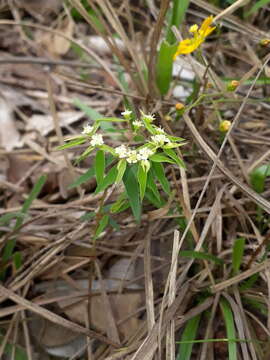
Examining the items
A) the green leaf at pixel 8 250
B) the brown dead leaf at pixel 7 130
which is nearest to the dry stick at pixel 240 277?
the green leaf at pixel 8 250

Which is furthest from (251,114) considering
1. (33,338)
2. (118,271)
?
(33,338)

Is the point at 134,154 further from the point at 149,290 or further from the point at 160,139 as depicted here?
the point at 149,290

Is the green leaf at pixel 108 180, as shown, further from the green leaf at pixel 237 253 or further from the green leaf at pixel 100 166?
the green leaf at pixel 237 253

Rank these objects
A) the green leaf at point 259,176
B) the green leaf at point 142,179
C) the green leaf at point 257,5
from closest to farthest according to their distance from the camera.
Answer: the green leaf at point 142,179 → the green leaf at point 259,176 → the green leaf at point 257,5

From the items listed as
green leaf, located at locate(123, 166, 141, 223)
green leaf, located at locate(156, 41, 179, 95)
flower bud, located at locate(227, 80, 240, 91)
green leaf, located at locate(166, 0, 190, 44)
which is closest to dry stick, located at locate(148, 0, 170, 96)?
green leaf, located at locate(156, 41, 179, 95)

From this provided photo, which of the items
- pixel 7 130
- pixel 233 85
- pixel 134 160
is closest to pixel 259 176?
pixel 233 85

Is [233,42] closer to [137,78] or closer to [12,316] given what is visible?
[137,78]

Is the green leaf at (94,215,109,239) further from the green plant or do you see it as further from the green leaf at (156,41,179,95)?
the green leaf at (156,41,179,95)
